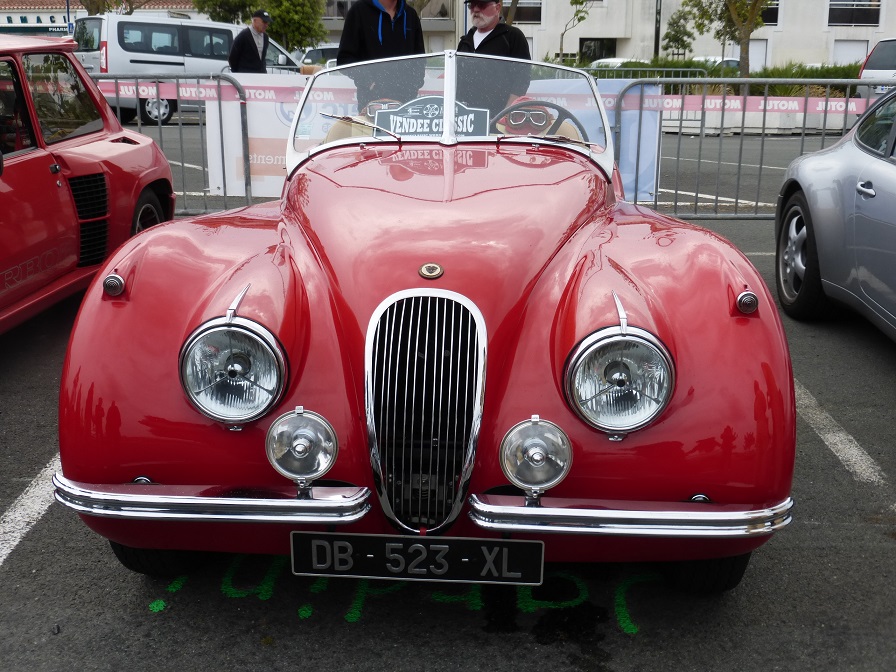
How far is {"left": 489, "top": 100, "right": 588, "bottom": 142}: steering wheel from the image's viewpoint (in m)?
3.80

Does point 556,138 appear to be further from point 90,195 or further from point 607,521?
point 90,195

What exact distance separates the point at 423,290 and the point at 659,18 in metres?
38.4

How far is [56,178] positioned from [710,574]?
3.94 m

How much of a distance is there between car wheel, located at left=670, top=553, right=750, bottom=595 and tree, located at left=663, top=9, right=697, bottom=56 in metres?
36.9

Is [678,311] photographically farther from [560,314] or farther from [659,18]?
[659,18]

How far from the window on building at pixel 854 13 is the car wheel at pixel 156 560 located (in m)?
42.0

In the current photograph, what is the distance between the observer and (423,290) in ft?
8.36

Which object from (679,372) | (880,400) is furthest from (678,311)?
(880,400)

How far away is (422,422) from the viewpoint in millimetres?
2416

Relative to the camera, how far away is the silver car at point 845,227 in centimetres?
447

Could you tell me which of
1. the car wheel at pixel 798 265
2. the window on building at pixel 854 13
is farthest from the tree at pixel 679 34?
the car wheel at pixel 798 265

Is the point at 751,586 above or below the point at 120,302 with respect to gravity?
below

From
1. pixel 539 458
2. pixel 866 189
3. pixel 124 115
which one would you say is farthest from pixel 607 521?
pixel 124 115

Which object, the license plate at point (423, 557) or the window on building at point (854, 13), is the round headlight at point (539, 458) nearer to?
the license plate at point (423, 557)
